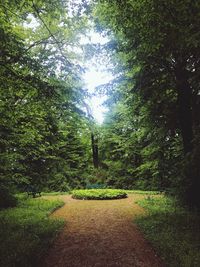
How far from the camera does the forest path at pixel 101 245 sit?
6.28 metres

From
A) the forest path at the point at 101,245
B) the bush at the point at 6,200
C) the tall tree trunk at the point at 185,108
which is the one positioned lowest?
the forest path at the point at 101,245

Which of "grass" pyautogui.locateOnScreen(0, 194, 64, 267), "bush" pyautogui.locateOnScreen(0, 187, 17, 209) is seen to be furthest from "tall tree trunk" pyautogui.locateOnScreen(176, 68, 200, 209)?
"bush" pyautogui.locateOnScreen(0, 187, 17, 209)

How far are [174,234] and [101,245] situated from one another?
2164 mm

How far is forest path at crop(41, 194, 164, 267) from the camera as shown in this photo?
6281 mm

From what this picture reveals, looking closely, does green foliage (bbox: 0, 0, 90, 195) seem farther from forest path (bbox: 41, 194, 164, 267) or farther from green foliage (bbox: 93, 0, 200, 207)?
Result: forest path (bbox: 41, 194, 164, 267)

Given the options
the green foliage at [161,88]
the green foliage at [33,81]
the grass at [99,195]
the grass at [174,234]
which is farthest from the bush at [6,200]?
the grass at [174,234]

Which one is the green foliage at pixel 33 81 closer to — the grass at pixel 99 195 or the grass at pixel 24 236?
the grass at pixel 24 236

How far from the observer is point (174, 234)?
798cm

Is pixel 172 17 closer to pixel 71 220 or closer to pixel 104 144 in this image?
pixel 71 220

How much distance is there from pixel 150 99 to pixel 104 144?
20062mm

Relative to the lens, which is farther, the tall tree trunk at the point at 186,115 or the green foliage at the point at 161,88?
the tall tree trunk at the point at 186,115

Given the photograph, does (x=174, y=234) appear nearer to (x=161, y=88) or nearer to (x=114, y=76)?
(x=161, y=88)

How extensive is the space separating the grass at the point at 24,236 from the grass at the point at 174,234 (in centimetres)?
290

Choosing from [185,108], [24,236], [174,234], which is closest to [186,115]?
[185,108]
